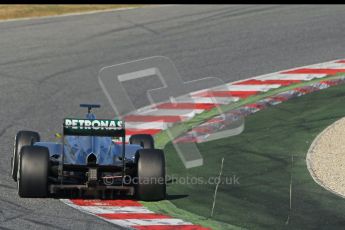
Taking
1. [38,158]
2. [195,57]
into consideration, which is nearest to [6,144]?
[38,158]

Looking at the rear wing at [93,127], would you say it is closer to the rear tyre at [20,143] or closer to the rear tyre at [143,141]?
the rear tyre at [20,143]

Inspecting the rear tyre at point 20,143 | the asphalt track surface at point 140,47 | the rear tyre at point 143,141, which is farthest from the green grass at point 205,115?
the rear tyre at point 20,143

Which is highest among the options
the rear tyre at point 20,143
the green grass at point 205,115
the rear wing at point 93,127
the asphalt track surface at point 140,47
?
the asphalt track surface at point 140,47

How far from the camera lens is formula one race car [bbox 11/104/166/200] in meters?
15.5

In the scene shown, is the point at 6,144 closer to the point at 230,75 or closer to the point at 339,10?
the point at 230,75

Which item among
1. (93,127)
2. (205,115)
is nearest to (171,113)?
(205,115)

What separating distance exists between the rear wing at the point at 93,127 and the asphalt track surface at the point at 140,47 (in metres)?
4.16

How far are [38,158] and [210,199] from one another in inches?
108

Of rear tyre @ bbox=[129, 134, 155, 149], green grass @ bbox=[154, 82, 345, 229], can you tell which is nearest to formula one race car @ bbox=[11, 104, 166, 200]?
green grass @ bbox=[154, 82, 345, 229]

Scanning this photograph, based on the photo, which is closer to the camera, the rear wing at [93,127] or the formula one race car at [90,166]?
the formula one race car at [90,166]

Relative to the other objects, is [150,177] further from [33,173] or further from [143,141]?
[143,141]

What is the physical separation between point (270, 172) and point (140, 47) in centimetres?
974

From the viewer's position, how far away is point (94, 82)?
80.7 feet

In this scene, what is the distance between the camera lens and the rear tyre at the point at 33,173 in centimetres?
A: 1548
